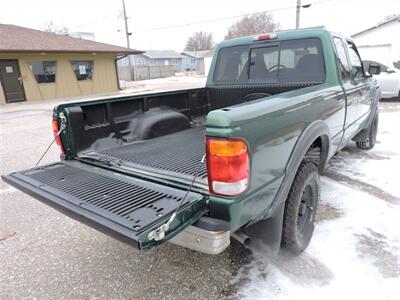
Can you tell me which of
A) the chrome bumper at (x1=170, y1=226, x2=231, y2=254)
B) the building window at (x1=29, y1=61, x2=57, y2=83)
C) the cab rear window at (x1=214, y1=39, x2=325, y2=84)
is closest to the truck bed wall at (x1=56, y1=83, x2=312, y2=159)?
the cab rear window at (x1=214, y1=39, x2=325, y2=84)

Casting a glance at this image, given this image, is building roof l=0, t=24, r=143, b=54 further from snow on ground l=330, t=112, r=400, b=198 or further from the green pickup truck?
snow on ground l=330, t=112, r=400, b=198

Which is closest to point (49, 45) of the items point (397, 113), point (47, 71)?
point (47, 71)

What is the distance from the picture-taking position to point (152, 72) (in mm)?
43594

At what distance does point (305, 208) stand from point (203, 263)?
3.48ft

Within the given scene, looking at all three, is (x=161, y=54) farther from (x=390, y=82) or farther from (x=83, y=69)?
(x=390, y=82)

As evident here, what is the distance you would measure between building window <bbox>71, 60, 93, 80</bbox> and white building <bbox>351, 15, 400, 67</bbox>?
19.9 metres

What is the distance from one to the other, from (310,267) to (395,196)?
6.43ft

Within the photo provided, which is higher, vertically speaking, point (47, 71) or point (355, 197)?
point (47, 71)

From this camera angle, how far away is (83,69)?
20.2m

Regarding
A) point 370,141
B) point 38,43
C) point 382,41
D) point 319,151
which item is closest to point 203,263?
point 319,151

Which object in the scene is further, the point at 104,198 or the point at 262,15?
the point at 262,15

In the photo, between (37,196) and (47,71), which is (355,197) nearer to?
(37,196)

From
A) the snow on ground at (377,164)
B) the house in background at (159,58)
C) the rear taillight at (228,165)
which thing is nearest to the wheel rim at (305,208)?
the rear taillight at (228,165)

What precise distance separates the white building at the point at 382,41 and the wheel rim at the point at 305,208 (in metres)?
24.7
